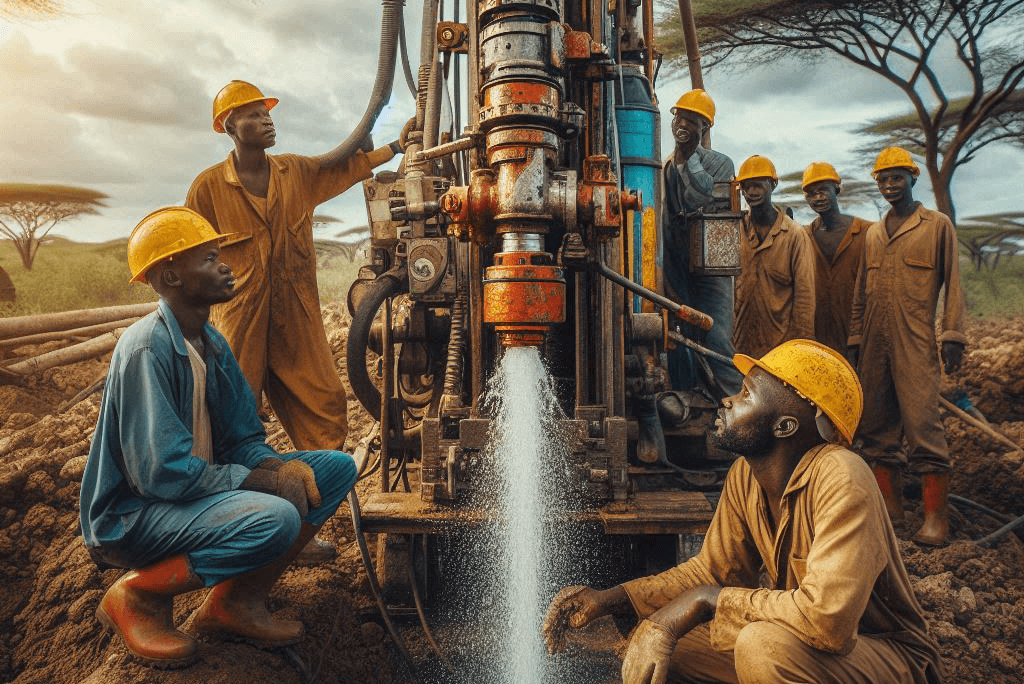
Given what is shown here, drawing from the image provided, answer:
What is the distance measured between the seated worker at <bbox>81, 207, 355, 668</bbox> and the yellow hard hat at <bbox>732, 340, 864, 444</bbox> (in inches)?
61.9

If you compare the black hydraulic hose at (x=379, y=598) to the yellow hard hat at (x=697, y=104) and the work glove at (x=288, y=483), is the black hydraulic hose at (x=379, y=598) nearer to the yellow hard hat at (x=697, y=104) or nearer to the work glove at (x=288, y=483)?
the work glove at (x=288, y=483)

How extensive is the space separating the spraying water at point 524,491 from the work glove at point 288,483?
67 cm

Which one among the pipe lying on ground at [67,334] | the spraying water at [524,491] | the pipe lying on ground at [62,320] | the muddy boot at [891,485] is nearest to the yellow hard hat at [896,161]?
the muddy boot at [891,485]

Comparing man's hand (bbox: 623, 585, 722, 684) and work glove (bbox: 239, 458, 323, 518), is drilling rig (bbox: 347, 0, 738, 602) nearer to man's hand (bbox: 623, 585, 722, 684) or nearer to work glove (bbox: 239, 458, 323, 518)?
work glove (bbox: 239, 458, 323, 518)

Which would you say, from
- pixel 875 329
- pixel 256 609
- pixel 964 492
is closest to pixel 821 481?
pixel 256 609

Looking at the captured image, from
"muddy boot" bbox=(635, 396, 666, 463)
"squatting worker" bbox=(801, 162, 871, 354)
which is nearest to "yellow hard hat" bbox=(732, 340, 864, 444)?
"muddy boot" bbox=(635, 396, 666, 463)

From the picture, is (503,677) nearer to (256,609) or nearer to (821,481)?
(256,609)

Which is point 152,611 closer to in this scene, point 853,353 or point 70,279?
point 853,353

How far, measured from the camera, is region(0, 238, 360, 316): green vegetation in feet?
28.4

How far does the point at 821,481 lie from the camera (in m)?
2.02

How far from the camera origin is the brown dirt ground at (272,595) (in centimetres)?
292

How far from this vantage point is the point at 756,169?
5172 mm

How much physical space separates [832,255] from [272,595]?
13.8ft

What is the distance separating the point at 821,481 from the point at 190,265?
2006mm
